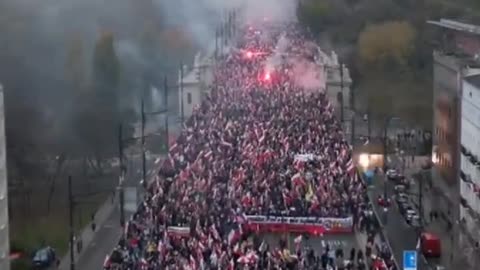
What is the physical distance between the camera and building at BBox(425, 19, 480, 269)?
2119cm

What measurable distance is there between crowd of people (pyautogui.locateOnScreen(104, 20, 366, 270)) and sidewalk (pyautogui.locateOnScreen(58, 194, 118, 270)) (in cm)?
117

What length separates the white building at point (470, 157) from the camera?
19.1 meters

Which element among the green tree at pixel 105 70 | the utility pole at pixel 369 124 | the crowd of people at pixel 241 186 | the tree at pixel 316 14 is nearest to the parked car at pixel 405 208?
the crowd of people at pixel 241 186

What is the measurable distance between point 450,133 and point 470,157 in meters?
3.77

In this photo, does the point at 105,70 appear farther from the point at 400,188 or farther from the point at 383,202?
the point at 383,202

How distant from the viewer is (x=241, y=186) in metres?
20.3

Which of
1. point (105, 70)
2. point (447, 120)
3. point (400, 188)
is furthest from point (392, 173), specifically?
point (105, 70)

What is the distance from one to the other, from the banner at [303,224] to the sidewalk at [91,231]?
3.09 meters

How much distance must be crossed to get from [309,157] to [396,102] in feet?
46.7

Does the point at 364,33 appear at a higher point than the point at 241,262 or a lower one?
higher

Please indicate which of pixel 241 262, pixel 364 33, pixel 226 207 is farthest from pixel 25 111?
pixel 364 33

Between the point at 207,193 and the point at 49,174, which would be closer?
the point at 207,193

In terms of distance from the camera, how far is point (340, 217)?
Answer: 19172 mm

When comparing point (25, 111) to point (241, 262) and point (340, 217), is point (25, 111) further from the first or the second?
point (241, 262)
